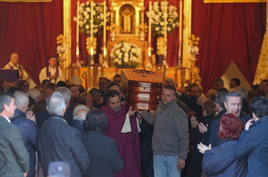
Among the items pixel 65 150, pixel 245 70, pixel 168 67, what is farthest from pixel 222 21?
pixel 65 150

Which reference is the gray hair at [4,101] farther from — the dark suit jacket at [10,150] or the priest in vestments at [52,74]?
the priest in vestments at [52,74]

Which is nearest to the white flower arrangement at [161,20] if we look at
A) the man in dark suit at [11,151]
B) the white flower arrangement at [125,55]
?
the white flower arrangement at [125,55]

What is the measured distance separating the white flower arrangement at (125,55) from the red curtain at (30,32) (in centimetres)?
236

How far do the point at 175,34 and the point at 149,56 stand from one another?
147 centimetres

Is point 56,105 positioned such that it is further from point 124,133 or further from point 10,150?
point 124,133

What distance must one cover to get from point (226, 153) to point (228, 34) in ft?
32.5

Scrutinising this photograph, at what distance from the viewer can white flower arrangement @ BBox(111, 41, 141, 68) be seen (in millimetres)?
13188

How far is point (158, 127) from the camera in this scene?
7.63m

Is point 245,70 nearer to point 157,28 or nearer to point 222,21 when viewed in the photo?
point 222,21

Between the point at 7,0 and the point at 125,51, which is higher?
the point at 7,0

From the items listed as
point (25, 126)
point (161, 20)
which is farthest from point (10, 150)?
point (161, 20)

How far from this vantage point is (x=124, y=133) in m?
7.37

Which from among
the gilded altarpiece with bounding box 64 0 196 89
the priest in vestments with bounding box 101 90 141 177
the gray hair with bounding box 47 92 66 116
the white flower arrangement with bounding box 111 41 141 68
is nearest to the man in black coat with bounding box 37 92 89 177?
the gray hair with bounding box 47 92 66 116

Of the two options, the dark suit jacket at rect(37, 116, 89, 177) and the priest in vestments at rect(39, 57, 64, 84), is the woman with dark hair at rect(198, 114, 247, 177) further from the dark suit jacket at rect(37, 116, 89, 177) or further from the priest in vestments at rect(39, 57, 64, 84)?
the priest in vestments at rect(39, 57, 64, 84)
